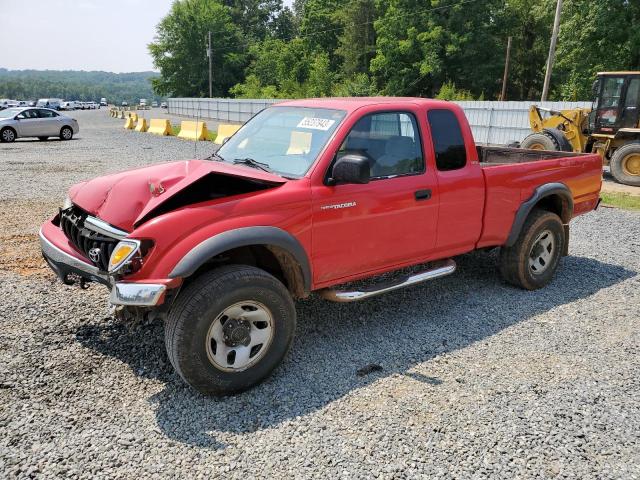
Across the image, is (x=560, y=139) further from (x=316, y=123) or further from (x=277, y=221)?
(x=277, y=221)

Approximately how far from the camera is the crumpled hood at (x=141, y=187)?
354 cm

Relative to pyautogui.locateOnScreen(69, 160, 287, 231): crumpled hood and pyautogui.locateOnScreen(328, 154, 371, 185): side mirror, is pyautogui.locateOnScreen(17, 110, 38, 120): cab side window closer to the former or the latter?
pyautogui.locateOnScreen(69, 160, 287, 231): crumpled hood

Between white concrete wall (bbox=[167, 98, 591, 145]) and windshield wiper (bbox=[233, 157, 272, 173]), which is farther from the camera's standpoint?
white concrete wall (bbox=[167, 98, 591, 145])

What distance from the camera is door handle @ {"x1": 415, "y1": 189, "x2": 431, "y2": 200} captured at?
4410 mm

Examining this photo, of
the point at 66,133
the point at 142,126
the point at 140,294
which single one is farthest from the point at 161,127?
the point at 140,294

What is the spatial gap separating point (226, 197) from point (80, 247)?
3.87ft

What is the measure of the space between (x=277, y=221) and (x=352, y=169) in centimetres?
66

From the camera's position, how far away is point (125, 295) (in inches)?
125

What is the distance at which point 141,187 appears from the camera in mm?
3756

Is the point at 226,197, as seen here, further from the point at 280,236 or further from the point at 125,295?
the point at 125,295

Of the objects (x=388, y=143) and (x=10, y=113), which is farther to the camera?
(x=10, y=113)

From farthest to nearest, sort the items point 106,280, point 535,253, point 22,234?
point 22,234 < point 535,253 < point 106,280

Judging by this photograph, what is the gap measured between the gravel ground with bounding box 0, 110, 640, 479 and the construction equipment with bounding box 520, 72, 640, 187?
29.1ft

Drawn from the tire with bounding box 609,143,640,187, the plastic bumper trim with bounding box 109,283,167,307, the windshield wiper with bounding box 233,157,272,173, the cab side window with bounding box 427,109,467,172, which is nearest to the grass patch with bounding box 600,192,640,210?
the tire with bounding box 609,143,640,187
